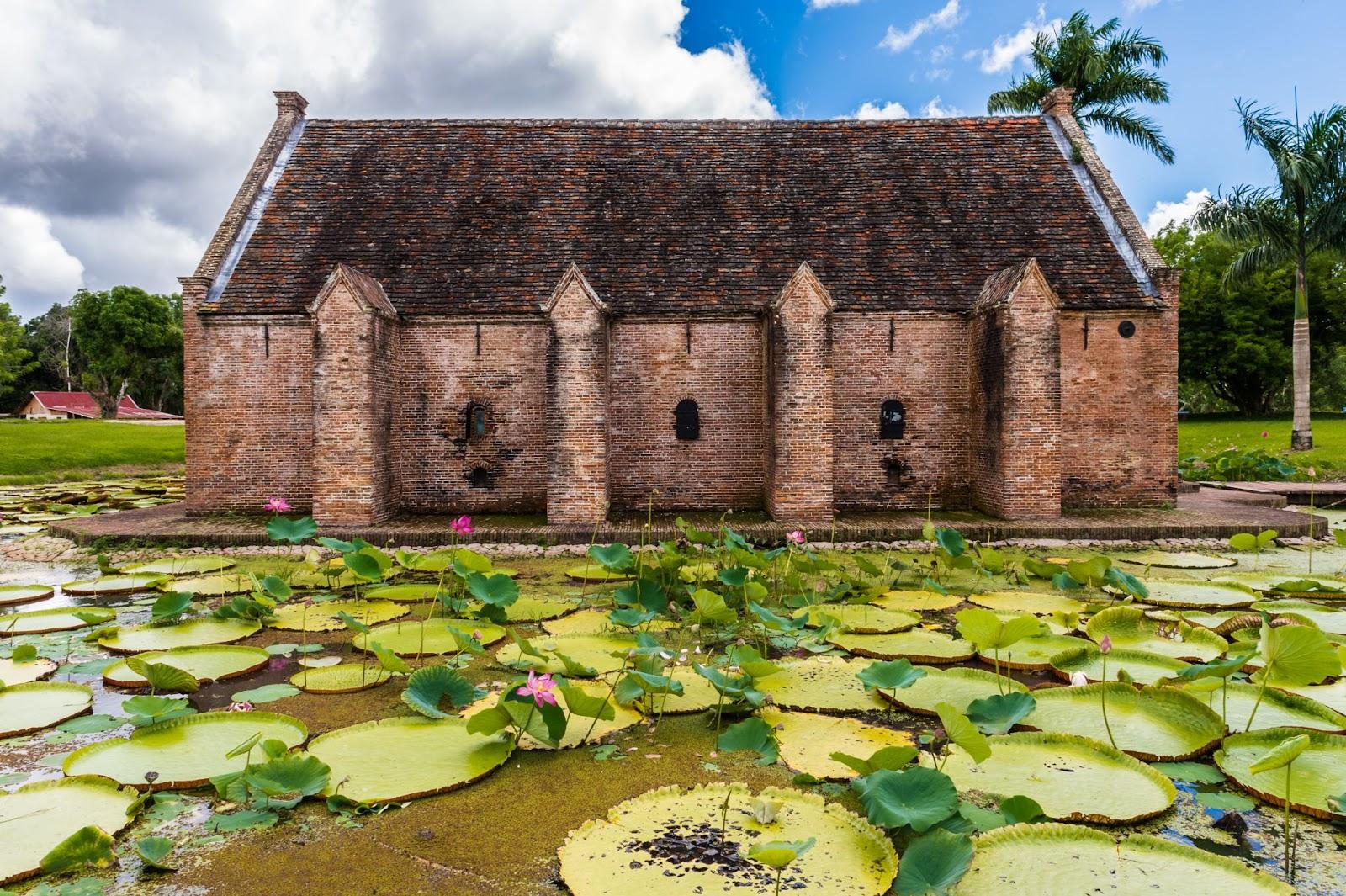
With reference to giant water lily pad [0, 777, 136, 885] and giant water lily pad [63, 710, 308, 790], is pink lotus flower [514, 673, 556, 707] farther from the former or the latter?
giant water lily pad [0, 777, 136, 885]

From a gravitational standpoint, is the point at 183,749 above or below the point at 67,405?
below

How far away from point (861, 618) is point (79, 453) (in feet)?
89.7

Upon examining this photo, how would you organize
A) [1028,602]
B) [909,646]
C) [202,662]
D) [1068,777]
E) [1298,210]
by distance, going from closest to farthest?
[1068,777] → [202,662] → [909,646] → [1028,602] → [1298,210]

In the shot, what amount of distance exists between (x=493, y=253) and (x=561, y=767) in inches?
501

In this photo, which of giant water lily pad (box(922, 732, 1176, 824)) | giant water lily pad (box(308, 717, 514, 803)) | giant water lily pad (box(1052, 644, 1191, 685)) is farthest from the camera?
giant water lily pad (box(1052, 644, 1191, 685))

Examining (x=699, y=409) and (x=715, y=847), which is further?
(x=699, y=409)

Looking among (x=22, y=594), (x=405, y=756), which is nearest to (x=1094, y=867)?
(x=405, y=756)

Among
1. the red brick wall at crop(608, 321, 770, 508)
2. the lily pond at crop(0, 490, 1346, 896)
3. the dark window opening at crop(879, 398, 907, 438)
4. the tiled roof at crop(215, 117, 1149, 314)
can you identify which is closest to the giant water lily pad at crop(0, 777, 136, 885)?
the lily pond at crop(0, 490, 1346, 896)

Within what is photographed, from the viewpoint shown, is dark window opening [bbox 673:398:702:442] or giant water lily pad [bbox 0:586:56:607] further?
dark window opening [bbox 673:398:702:442]

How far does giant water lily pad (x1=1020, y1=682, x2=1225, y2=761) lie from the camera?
4.84 metres

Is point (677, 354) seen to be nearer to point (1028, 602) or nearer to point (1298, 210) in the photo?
point (1028, 602)

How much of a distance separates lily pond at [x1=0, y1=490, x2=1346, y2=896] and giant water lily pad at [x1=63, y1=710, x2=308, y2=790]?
0.07ft

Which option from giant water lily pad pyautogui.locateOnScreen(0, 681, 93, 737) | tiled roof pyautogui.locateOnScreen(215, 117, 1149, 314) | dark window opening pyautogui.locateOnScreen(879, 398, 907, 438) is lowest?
giant water lily pad pyautogui.locateOnScreen(0, 681, 93, 737)

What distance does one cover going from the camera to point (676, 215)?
16547 millimetres
